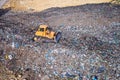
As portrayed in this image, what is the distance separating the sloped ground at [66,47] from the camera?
44.8 ft

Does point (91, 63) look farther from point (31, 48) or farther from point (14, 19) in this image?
point (14, 19)

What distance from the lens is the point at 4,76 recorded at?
44.1 feet

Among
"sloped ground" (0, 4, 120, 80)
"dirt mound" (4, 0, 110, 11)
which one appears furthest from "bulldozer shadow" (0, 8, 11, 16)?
"sloped ground" (0, 4, 120, 80)

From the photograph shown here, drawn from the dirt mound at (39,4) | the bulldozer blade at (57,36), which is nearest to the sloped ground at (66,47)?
the bulldozer blade at (57,36)

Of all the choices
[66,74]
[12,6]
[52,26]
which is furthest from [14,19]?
[66,74]

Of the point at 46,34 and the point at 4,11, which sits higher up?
the point at 4,11

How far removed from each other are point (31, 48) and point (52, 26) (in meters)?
4.16

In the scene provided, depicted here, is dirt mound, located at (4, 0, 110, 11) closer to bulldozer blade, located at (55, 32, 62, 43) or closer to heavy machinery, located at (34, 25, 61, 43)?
bulldozer blade, located at (55, 32, 62, 43)

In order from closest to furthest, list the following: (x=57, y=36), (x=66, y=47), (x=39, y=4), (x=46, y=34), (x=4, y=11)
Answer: (x=66, y=47), (x=46, y=34), (x=57, y=36), (x=4, y=11), (x=39, y=4)

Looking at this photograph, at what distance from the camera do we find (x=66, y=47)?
51.1 ft

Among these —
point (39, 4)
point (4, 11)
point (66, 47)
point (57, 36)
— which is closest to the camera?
point (66, 47)

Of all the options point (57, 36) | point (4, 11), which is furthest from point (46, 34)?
point (4, 11)

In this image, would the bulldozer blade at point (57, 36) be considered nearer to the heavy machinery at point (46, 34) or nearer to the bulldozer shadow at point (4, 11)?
the heavy machinery at point (46, 34)

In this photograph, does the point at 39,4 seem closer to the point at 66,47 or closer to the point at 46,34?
the point at 46,34
